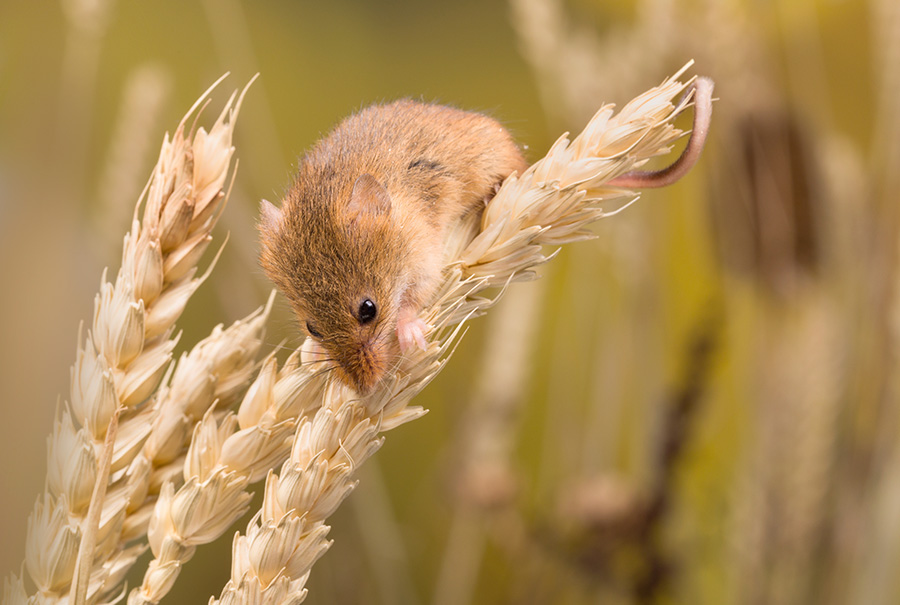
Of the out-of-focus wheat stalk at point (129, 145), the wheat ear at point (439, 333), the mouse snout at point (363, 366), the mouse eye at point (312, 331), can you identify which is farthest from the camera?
the out-of-focus wheat stalk at point (129, 145)

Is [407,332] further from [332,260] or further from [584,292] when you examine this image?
[584,292]

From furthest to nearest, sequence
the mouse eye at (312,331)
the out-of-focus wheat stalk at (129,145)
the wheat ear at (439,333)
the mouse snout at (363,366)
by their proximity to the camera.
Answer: the out-of-focus wheat stalk at (129,145) → the mouse eye at (312,331) → the mouse snout at (363,366) → the wheat ear at (439,333)

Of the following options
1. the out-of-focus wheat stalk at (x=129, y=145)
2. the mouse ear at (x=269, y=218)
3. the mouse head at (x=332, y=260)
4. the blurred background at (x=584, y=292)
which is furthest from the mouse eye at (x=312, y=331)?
the out-of-focus wheat stalk at (x=129, y=145)

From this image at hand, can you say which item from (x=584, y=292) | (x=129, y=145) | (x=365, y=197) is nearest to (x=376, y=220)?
(x=365, y=197)

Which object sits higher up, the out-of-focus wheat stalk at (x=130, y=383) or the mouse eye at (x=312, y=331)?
the out-of-focus wheat stalk at (x=130, y=383)

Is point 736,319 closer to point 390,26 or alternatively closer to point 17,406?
point 390,26

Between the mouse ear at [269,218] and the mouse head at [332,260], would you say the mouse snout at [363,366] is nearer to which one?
the mouse head at [332,260]
